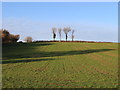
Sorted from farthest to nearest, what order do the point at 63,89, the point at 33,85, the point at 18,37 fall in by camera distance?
the point at 18,37 < the point at 33,85 < the point at 63,89

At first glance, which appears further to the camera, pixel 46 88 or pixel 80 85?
pixel 80 85

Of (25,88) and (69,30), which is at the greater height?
(69,30)

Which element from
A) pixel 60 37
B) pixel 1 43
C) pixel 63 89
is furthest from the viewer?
pixel 60 37

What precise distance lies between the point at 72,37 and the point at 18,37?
35385 mm

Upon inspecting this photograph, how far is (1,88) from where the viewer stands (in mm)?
11453

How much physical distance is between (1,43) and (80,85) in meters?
55.5

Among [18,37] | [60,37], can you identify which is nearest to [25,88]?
[18,37]

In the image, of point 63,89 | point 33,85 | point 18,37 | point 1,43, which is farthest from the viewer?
point 18,37

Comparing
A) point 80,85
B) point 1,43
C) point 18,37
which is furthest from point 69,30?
point 80,85

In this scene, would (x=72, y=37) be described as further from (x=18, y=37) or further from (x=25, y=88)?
(x=25, y=88)

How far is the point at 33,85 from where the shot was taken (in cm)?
1208

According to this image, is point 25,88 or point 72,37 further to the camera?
point 72,37

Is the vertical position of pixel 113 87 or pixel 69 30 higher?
pixel 69 30

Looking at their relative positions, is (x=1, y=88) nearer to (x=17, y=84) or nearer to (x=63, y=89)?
(x=17, y=84)
